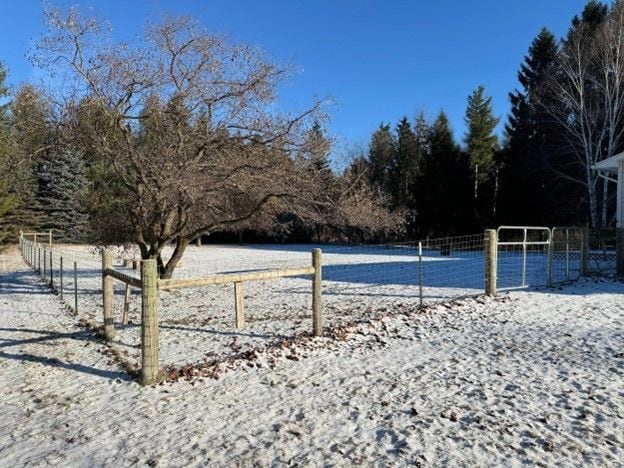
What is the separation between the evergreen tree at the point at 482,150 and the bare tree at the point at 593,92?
6.10m

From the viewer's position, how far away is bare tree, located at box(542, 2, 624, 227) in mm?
23125

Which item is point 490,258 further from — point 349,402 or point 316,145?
point 349,402

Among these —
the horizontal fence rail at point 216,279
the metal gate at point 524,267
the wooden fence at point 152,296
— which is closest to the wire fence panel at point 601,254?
the metal gate at point 524,267

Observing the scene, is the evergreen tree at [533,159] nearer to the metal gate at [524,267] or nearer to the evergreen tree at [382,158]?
the metal gate at [524,267]

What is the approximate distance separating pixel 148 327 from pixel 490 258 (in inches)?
274

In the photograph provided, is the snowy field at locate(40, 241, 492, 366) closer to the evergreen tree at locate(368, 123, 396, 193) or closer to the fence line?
the fence line

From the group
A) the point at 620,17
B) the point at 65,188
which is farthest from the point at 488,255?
the point at 65,188

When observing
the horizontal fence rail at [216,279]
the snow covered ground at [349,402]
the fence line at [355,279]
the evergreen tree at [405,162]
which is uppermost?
the evergreen tree at [405,162]

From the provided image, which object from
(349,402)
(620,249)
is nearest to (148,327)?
(349,402)

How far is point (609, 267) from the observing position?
45.4 ft

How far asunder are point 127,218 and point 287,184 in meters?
4.38

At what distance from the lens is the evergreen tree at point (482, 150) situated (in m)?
32.2

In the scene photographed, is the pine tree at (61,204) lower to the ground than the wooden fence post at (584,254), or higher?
higher

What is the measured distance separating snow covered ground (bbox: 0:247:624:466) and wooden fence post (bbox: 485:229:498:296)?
7.60ft
